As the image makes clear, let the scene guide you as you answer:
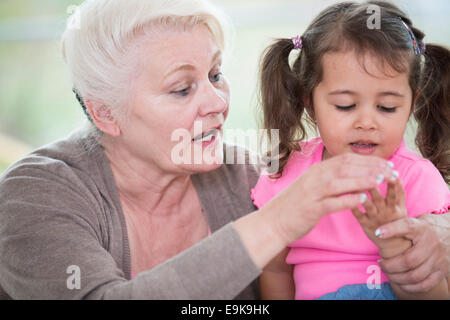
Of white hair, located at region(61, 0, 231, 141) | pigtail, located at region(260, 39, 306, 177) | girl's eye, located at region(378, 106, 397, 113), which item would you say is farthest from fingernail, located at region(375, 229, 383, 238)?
white hair, located at region(61, 0, 231, 141)

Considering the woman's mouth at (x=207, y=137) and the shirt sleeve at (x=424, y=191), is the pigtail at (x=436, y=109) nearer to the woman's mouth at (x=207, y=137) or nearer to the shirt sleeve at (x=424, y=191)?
the shirt sleeve at (x=424, y=191)

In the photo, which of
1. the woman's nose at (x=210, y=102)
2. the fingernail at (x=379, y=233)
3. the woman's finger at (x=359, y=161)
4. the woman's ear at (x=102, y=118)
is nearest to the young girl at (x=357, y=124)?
the fingernail at (x=379, y=233)

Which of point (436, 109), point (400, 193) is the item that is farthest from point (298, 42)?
point (400, 193)

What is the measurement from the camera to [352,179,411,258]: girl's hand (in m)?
1.24

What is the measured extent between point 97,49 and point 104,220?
21.1 inches

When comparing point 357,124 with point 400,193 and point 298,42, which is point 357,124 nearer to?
point 400,193

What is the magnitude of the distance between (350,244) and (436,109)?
21.7 inches

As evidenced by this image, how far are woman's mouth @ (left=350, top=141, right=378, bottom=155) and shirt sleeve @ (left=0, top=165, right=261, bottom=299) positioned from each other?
1.69 ft

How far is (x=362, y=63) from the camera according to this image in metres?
1.42

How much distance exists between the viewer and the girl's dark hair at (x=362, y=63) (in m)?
1.46

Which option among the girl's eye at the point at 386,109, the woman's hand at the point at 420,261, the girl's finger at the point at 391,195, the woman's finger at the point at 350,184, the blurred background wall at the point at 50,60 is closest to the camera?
the woman's finger at the point at 350,184

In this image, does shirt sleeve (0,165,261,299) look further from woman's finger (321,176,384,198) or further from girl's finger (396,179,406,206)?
girl's finger (396,179,406,206)
